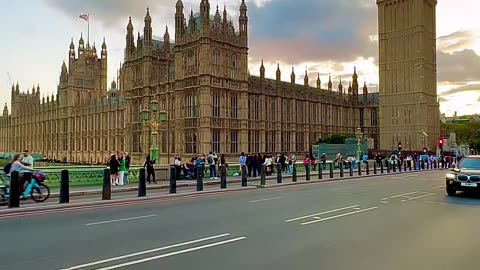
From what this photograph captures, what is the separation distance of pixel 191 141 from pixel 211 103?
16.7 feet

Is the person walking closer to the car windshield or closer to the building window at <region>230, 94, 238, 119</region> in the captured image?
the car windshield

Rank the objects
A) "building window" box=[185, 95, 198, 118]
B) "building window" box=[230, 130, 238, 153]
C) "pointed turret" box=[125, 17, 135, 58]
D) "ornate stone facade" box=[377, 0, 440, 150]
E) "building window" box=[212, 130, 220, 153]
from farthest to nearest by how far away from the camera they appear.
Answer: "ornate stone facade" box=[377, 0, 440, 150]
"pointed turret" box=[125, 17, 135, 58]
"building window" box=[230, 130, 238, 153]
"building window" box=[185, 95, 198, 118]
"building window" box=[212, 130, 220, 153]

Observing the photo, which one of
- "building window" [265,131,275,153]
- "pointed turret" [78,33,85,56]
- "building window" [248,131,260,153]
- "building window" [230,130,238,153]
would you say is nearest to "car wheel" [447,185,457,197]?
"building window" [230,130,238,153]

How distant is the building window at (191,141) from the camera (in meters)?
50.3

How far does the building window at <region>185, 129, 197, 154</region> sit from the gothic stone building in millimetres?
113

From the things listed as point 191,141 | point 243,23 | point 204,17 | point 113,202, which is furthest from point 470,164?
point 243,23

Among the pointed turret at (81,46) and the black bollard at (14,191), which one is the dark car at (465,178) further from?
the pointed turret at (81,46)

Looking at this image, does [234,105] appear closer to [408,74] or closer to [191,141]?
[191,141]

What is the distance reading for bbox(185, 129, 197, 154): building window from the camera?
50278 mm

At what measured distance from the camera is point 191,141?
166ft

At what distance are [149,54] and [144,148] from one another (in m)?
12.2

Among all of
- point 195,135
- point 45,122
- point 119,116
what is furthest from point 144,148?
point 45,122

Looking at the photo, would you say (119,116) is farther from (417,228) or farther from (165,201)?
(417,228)

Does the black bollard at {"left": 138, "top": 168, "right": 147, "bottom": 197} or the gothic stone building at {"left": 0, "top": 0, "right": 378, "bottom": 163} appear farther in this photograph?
the gothic stone building at {"left": 0, "top": 0, "right": 378, "bottom": 163}
